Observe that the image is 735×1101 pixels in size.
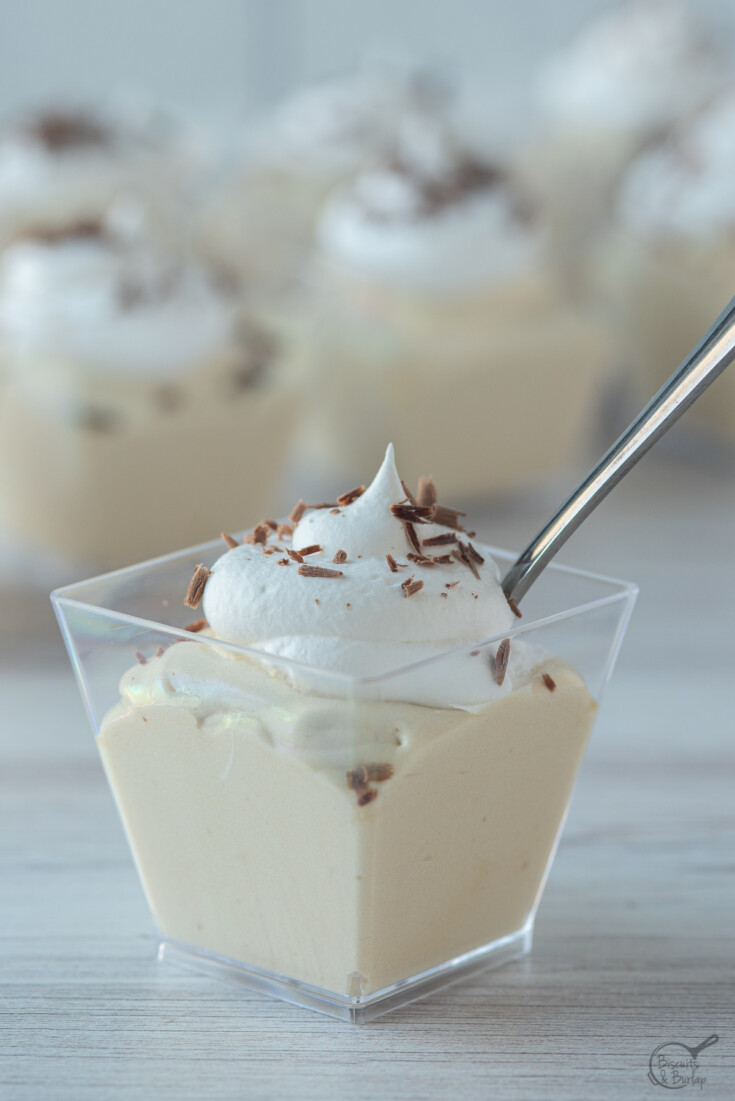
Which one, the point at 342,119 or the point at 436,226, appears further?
the point at 342,119

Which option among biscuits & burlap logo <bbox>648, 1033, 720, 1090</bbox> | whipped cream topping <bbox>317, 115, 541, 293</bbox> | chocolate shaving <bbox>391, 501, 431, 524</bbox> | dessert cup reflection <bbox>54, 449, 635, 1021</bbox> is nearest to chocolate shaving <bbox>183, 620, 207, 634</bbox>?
dessert cup reflection <bbox>54, 449, 635, 1021</bbox>

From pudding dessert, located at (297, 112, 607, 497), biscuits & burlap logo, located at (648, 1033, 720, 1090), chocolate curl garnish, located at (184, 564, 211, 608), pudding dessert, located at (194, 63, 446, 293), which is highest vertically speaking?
pudding dessert, located at (194, 63, 446, 293)

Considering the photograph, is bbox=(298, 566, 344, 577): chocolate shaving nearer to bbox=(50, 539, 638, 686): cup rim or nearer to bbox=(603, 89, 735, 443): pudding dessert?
bbox=(50, 539, 638, 686): cup rim

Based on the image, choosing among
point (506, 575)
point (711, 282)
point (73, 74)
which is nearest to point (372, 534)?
point (506, 575)

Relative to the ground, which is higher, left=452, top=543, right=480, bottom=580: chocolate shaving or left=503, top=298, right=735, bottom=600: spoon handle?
left=503, top=298, right=735, bottom=600: spoon handle

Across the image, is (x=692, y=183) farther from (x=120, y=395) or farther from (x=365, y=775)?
(x=365, y=775)

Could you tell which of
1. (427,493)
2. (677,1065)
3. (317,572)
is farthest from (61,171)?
(677,1065)
